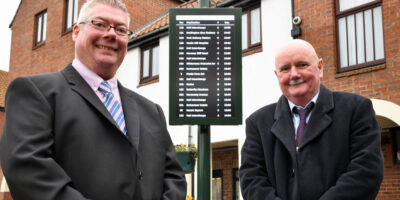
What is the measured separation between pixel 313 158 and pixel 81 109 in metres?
1.59

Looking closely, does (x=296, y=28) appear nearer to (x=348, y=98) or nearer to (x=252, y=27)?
(x=252, y=27)

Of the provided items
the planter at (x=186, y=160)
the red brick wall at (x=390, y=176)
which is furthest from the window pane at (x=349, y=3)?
the planter at (x=186, y=160)

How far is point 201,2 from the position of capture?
196 inches

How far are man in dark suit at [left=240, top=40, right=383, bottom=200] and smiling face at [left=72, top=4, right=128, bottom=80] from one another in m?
1.27

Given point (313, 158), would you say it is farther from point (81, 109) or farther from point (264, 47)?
point (264, 47)

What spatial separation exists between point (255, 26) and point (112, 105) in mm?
9862

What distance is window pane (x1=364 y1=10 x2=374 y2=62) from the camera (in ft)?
31.5

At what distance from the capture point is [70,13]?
62.8 ft

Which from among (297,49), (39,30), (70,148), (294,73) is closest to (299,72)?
(294,73)

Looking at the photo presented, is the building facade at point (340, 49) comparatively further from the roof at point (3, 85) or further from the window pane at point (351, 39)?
the roof at point (3, 85)

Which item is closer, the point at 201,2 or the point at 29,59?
the point at 201,2

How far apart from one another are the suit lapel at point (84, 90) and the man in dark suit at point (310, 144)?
1.30m

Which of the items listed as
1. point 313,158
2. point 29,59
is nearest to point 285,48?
point 313,158

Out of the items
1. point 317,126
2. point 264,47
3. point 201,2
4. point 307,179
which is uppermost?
point 264,47
